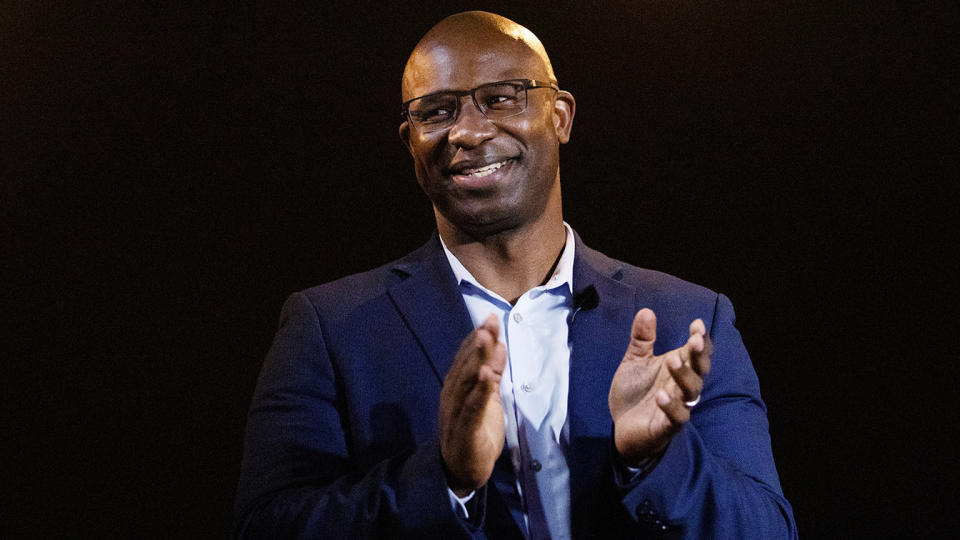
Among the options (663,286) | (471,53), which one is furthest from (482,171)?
(663,286)

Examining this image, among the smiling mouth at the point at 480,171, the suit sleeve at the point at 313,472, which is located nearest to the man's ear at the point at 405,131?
the smiling mouth at the point at 480,171

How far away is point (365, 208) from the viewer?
270cm

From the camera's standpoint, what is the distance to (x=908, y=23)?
255 centimetres

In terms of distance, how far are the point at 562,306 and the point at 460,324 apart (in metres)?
0.23

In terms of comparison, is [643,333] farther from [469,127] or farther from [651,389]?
[469,127]

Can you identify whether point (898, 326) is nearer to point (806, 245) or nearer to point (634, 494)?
point (806, 245)

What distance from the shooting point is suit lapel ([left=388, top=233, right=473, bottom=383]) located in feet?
5.57

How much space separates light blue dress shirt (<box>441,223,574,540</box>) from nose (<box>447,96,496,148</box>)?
0.25 metres

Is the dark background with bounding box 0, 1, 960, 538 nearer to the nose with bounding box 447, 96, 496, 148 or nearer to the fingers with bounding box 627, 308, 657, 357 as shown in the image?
the nose with bounding box 447, 96, 496, 148

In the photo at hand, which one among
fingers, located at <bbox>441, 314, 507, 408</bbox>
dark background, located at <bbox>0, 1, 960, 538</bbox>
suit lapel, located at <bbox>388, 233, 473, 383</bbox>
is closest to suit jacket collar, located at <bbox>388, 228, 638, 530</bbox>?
suit lapel, located at <bbox>388, 233, 473, 383</bbox>

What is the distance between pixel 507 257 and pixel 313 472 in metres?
0.59

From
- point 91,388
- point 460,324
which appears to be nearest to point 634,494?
point 460,324

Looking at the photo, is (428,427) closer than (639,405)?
No

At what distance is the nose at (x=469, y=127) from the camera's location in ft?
5.78
